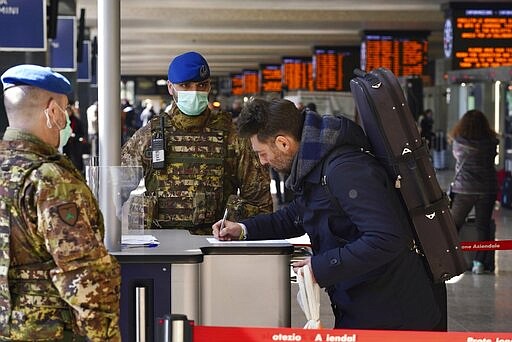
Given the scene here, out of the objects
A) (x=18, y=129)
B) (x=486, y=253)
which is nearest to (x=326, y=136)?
(x=18, y=129)

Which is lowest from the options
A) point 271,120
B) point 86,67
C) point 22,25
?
point 271,120

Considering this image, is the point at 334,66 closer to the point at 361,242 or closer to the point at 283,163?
the point at 283,163

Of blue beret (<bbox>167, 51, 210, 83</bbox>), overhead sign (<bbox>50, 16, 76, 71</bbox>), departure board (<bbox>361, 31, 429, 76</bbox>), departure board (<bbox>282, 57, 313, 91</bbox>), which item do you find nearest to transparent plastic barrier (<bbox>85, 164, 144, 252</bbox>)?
blue beret (<bbox>167, 51, 210, 83</bbox>)

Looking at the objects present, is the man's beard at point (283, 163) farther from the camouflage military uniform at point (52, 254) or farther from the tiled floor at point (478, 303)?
the tiled floor at point (478, 303)

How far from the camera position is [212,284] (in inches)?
181

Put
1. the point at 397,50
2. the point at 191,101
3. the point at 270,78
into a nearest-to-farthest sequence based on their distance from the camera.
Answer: the point at 191,101 < the point at 397,50 < the point at 270,78

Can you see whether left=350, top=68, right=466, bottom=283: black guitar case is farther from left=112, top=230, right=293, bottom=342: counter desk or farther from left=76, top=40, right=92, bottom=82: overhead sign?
left=76, top=40, right=92, bottom=82: overhead sign

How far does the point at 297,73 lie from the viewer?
128ft

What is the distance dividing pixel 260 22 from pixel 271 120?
2395 centimetres

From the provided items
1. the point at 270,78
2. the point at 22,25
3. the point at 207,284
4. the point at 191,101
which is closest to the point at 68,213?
the point at 207,284

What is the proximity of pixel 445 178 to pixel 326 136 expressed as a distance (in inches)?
925

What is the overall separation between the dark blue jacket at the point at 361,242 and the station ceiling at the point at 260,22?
17.4 meters

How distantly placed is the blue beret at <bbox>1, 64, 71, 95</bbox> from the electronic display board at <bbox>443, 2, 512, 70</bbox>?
15823 millimetres

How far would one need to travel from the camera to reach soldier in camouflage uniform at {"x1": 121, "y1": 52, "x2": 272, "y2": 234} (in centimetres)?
577
